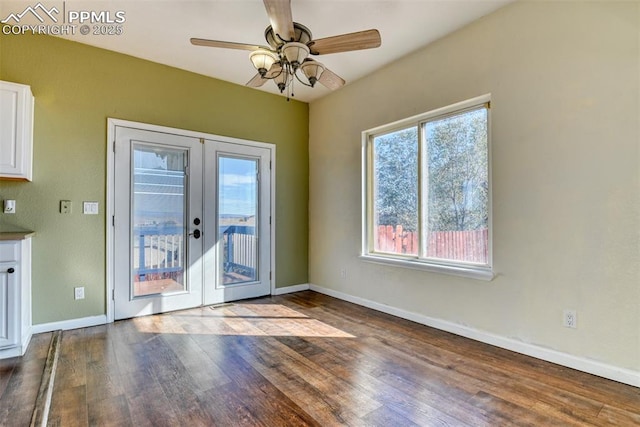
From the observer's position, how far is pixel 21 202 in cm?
298

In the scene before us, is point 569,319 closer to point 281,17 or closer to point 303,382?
point 303,382

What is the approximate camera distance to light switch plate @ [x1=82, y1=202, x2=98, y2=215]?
130 inches

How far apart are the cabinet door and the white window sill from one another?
3.36 meters

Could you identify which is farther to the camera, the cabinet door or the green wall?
the green wall

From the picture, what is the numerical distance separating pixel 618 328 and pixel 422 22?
286 centimetres

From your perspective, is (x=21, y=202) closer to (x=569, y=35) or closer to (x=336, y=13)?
(x=336, y=13)

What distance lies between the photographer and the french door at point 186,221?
139 inches

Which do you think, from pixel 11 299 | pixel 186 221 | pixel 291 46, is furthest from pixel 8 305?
pixel 291 46

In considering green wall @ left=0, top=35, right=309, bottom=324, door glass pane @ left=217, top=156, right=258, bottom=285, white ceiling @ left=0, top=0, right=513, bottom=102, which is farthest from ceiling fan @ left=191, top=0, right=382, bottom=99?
door glass pane @ left=217, top=156, right=258, bottom=285

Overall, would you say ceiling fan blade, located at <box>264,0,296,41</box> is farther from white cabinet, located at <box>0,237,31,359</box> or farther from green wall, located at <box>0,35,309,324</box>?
white cabinet, located at <box>0,237,31,359</box>

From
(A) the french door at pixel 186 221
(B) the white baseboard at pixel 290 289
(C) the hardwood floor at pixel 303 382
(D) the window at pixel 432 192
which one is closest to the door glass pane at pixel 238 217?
(A) the french door at pixel 186 221

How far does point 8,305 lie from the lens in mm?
2529

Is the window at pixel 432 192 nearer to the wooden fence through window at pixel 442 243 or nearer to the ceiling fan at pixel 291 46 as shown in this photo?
the wooden fence through window at pixel 442 243

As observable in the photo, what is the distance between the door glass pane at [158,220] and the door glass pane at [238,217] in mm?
505
